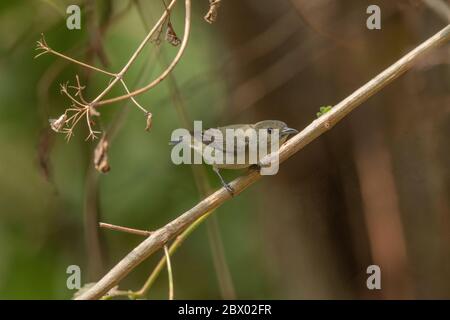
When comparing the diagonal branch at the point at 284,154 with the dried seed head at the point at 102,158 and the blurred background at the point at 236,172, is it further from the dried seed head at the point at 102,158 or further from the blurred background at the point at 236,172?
the blurred background at the point at 236,172

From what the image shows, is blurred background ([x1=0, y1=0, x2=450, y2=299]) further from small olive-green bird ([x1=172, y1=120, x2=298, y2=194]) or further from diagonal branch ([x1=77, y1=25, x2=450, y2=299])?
diagonal branch ([x1=77, y1=25, x2=450, y2=299])

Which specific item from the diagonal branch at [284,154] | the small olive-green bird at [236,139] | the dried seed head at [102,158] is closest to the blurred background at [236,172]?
the small olive-green bird at [236,139]

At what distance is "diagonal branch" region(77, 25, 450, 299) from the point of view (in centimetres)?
187

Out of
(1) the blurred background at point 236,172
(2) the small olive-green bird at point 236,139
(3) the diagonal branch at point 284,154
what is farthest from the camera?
(1) the blurred background at point 236,172

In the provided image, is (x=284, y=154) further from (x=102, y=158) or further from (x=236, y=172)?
(x=236, y=172)

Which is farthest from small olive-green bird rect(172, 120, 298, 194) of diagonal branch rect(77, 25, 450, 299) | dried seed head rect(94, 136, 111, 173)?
dried seed head rect(94, 136, 111, 173)

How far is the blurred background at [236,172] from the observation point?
2.89 meters

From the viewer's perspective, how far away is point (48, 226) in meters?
3.70

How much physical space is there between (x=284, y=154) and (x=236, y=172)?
169 cm

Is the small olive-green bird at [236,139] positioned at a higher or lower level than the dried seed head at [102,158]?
higher

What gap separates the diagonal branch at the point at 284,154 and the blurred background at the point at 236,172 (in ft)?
2.61

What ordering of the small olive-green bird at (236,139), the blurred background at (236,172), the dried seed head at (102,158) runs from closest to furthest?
the dried seed head at (102,158), the small olive-green bird at (236,139), the blurred background at (236,172)

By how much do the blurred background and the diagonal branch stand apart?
0.80 metres
